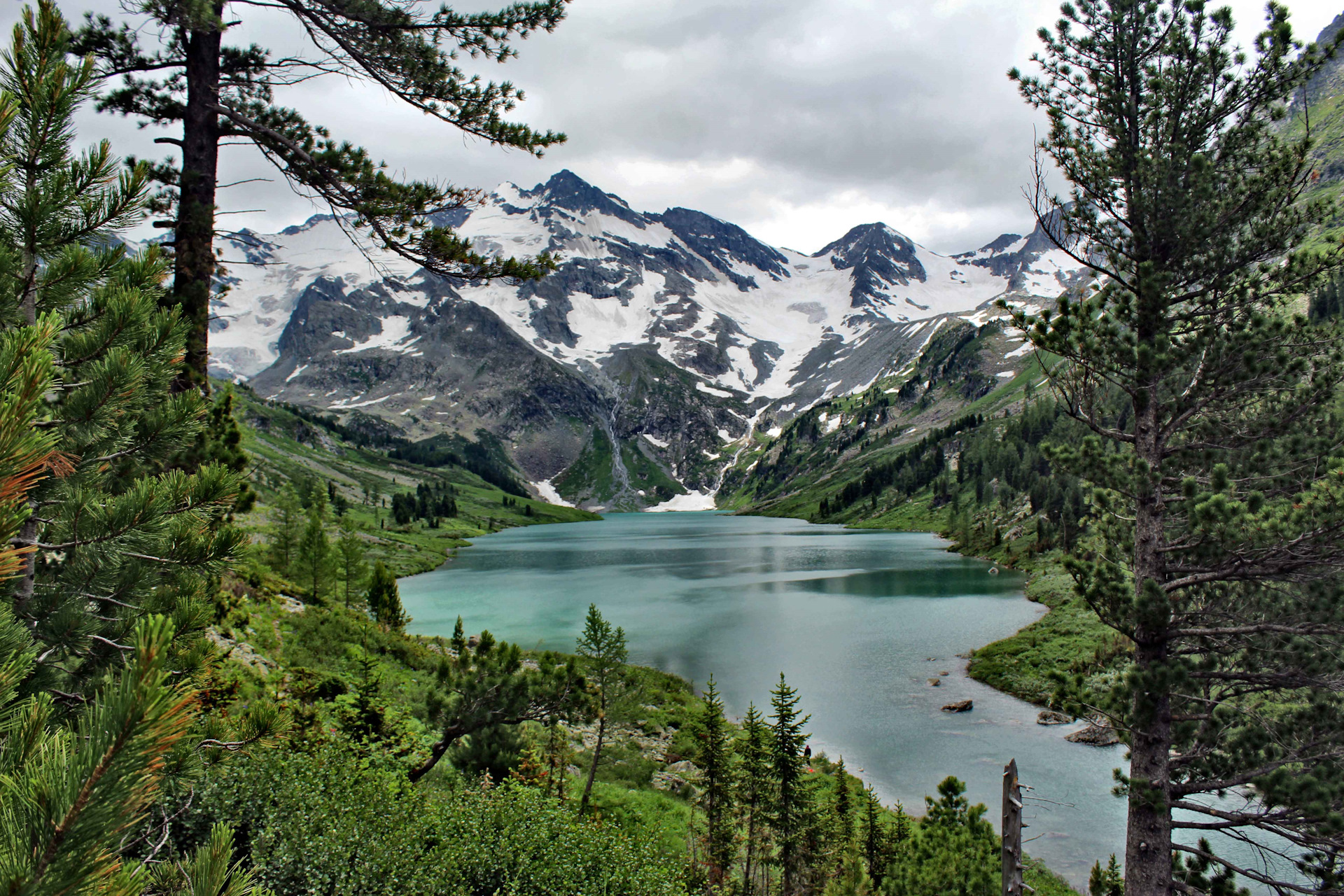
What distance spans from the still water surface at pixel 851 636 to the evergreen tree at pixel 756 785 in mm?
7516

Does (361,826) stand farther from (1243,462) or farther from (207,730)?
(1243,462)

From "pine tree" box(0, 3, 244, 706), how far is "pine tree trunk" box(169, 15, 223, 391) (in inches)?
159

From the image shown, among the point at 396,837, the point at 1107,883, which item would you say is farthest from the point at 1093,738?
the point at 396,837

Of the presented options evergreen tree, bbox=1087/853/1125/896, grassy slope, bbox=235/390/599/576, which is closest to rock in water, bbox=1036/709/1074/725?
evergreen tree, bbox=1087/853/1125/896

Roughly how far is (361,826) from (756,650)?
1572 inches

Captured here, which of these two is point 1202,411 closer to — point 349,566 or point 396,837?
point 396,837

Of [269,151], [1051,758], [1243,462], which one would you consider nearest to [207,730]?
[269,151]

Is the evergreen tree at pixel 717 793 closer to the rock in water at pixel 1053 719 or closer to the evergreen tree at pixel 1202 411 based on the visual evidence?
the evergreen tree at pixel 1202 411

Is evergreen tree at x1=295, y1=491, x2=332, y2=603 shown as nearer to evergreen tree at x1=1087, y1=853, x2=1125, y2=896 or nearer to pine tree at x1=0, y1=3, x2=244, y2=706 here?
pine tree at x1=0, y1=3, x2=244, y2=706

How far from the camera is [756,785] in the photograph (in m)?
16.7

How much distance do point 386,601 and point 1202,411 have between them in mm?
41379

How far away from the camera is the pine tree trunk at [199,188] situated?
809cm

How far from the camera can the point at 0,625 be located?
8.86ft

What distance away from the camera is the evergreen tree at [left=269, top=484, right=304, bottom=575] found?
45.0m
